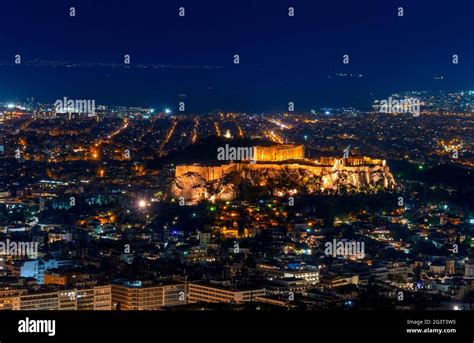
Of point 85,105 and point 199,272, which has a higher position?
point 85,105

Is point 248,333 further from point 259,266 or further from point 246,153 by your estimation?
point 246,153

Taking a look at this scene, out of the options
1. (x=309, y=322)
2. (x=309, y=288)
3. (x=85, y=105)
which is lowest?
(x=309, y=288)

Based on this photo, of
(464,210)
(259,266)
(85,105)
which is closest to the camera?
(259,266)

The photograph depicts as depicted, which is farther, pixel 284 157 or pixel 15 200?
pixel 284 157

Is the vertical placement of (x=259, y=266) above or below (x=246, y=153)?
below

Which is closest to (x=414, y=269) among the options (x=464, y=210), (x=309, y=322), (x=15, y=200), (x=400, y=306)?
(x=400, y=306)

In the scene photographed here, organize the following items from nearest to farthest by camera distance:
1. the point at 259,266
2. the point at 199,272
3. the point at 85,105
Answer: the point at 199,272 → the point at 259,266 → the point at 85,105

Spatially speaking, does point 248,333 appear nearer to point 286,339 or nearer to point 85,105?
point 286,339

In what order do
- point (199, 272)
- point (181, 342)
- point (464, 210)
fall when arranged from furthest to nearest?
point (464, 210) → point (199, 272) → point (181, 342)

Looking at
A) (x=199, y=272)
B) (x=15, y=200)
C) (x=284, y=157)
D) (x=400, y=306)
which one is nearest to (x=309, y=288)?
(x=199, y=272)
